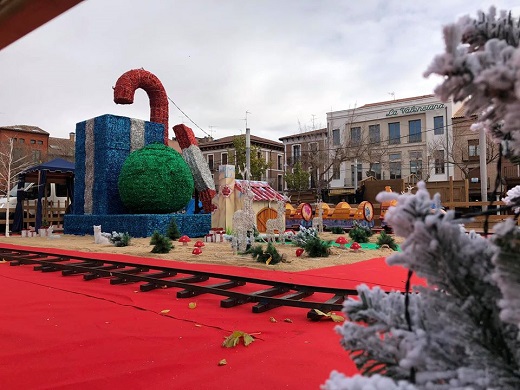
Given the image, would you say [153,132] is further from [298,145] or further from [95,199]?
[298,145]

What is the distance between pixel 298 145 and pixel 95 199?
31412mm

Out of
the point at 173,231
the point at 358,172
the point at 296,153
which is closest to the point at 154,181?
the point at 173,231

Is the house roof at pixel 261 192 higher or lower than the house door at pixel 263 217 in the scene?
higher

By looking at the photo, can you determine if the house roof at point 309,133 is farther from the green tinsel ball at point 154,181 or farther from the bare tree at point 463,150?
the green tinsel ball at point 154,181

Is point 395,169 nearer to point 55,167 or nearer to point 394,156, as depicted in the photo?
point 394,156

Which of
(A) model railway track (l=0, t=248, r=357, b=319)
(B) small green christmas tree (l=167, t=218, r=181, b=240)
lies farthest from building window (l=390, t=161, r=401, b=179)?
(A) model railway track (l=0, t=248, r=357, b=319)

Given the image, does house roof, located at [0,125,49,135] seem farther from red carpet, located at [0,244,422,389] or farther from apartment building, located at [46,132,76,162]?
red carpet, located at [0,244,422,389]

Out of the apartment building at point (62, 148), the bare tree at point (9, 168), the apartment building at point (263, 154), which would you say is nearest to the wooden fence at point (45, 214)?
the bare tree at point (9, 168)

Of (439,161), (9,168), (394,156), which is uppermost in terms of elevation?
(394,156)

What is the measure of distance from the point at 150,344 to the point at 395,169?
35488 mm

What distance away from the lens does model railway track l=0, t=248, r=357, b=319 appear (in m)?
4.14

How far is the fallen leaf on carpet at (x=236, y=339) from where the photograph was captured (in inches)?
117

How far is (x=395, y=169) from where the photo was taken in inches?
1416

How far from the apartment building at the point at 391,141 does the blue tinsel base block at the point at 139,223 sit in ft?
68.7
